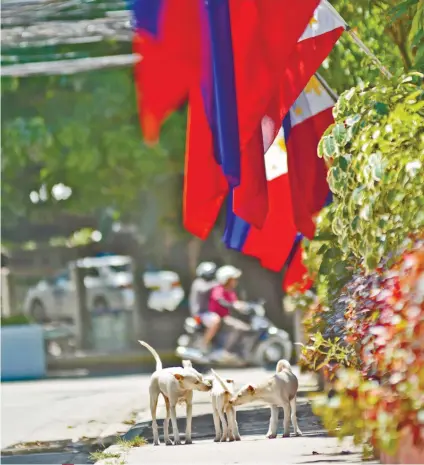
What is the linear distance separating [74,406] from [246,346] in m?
5.70

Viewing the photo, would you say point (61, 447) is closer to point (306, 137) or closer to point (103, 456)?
point (103, 456)

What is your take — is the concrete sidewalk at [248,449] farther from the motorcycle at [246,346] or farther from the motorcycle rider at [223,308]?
the motorcycle at [246,346]

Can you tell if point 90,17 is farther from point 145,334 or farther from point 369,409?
point 145,334

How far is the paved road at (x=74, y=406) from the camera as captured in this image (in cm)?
1479

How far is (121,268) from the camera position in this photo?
121ft

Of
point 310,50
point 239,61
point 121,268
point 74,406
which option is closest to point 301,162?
point 310,50

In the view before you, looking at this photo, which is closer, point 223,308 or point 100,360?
point 223,308

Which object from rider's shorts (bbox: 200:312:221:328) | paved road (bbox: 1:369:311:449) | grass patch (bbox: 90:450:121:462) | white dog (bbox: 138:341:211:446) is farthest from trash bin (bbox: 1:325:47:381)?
white dog (bbox: 138:341:211:446)

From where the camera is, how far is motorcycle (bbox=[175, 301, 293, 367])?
910 inches

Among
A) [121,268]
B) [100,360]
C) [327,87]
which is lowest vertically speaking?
[100,360]

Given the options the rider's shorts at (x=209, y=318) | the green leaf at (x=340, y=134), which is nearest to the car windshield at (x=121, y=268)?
the rider's shorts at (x=209, y=318)

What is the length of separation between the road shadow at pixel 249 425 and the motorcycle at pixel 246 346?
27.0 feet

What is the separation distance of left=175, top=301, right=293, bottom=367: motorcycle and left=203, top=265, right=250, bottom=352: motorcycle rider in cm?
12

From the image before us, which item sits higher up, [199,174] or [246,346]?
[199,174]
